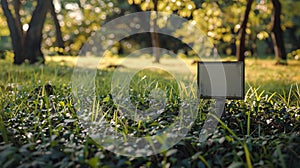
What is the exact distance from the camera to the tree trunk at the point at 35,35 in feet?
32.2

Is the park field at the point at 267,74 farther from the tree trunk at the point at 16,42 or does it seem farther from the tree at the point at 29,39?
the tree trunk at the point at 16,42

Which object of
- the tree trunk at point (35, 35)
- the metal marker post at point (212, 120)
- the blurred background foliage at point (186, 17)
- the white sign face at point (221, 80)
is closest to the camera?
the metal marker post at point (212, 120)

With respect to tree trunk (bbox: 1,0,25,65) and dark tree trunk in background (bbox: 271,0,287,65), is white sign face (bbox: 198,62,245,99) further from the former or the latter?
dark tree trunk in background (bbox: 271,0,287,65)

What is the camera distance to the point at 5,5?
948cm

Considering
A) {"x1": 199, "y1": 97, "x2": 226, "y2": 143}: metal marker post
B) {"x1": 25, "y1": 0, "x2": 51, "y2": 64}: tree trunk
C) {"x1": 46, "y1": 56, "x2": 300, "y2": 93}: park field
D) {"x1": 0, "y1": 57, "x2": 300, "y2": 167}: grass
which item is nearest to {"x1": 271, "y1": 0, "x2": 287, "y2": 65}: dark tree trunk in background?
{"x1": 46, "y1": 56, "x2": 300, "y2": 93}: park field

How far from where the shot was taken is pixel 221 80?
3521mm

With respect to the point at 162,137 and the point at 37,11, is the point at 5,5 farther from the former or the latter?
the point at 162,137

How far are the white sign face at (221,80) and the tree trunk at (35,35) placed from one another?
689 cm

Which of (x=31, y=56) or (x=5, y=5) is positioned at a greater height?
(x=5, y=5)

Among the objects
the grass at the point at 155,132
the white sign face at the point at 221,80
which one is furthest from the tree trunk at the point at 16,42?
the white sign face at the point at 221,80

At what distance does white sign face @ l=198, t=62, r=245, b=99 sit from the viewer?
3.42m

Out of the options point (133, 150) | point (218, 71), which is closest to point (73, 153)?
point (133, 150)

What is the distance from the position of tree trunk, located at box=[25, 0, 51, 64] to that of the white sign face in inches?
271

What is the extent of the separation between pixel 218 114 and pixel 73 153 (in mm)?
1443
